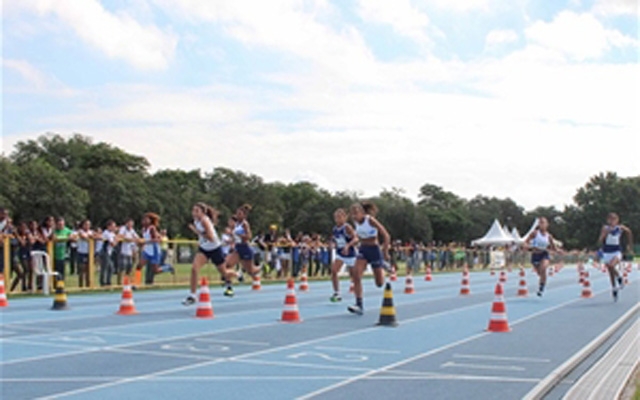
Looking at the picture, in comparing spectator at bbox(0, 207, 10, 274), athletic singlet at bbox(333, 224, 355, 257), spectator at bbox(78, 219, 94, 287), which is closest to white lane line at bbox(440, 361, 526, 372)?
athletic singlet at bbox(333, 224, 355, 257)

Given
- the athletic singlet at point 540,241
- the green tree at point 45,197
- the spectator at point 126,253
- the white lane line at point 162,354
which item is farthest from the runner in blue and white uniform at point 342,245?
the green tree at point 45,197

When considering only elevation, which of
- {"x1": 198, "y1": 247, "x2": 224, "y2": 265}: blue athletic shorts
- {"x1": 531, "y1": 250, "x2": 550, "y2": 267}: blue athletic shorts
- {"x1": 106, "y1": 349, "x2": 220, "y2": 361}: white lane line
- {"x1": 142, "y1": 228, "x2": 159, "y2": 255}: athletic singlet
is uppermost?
{"x1": 142, "y1": 228, "x2": 159, "y2": 255}: athletic singlet

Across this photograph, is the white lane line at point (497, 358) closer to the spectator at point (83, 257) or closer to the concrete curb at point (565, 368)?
the concrete curb at point (565, 368)

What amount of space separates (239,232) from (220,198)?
88.4 metres

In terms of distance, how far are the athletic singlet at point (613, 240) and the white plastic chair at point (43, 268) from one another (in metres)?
12.4

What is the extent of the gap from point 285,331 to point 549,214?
16421 centimetres

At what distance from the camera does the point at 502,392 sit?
7.94m

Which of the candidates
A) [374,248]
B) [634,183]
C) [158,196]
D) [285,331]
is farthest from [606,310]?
[634,183]

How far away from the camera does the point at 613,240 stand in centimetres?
2048

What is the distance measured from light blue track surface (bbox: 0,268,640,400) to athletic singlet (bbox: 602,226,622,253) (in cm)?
300

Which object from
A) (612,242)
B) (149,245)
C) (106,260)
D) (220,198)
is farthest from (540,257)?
(220,198)

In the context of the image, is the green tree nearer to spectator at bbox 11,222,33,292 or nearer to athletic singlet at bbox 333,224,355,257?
spectator at bbox 11,222,33,292

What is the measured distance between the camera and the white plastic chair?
2041 cm

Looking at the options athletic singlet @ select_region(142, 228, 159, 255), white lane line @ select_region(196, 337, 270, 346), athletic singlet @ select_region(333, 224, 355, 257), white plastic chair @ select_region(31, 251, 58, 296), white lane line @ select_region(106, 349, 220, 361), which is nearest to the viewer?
white lane line @ select_region(106, 349, 220, 361)
